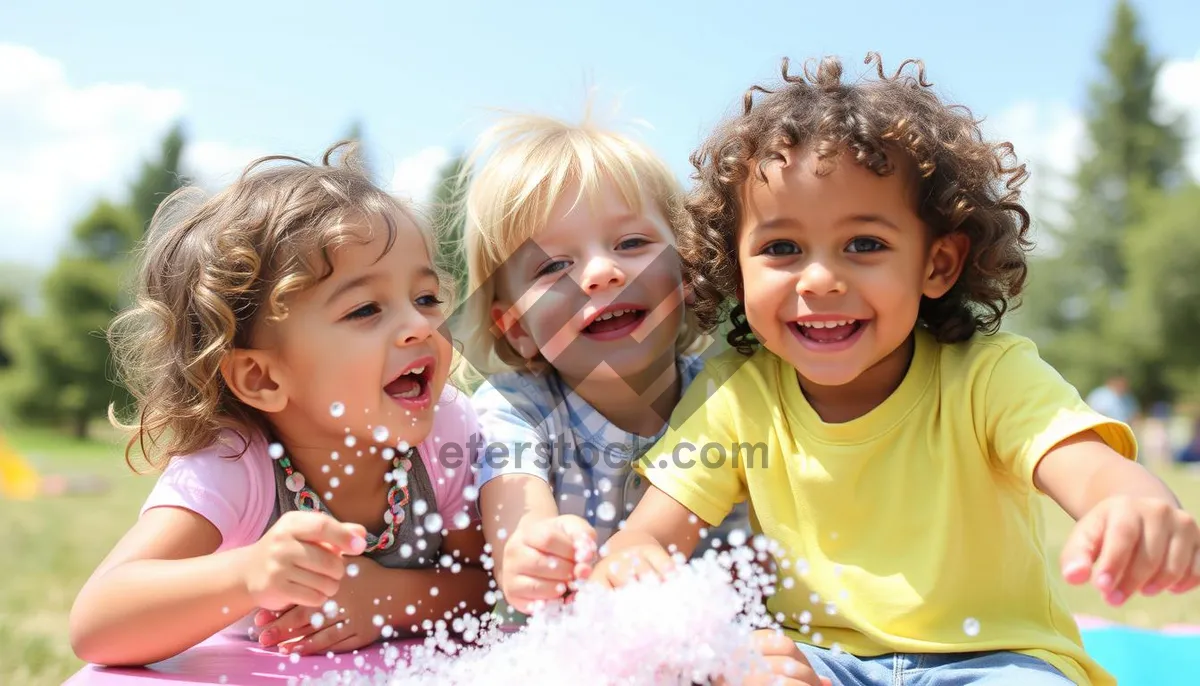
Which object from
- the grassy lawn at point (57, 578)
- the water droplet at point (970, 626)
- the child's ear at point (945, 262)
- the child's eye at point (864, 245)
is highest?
the child's ear at point (945, 262)

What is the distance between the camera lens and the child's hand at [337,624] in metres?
1.93

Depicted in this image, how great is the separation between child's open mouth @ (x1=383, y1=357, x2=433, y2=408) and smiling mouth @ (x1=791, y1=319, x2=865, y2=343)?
769 mm

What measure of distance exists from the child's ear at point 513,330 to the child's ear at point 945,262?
981mm

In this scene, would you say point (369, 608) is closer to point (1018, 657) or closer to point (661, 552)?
point (661, 552)

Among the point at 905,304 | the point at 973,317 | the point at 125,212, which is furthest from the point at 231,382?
the point at 125,212

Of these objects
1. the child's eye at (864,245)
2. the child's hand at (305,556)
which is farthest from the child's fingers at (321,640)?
the child's eye at (864,245)

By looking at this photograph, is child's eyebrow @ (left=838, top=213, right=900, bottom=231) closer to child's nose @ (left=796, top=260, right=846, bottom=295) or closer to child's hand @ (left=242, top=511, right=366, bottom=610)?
child's nose @ (left=796, top=260, right=846, bottom=295)

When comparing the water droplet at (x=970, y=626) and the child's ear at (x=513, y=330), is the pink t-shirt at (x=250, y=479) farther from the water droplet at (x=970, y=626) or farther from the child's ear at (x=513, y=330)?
the water droplet at (x=970, y=626)

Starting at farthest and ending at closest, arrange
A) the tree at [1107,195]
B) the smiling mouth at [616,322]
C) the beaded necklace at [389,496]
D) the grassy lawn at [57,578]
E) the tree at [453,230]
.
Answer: the tree at [1107,195] < the grassy lawn at [57,578] < the tree at [453,230] < the smiling mouth at [616,322] < the beaded necklace at [389,496]

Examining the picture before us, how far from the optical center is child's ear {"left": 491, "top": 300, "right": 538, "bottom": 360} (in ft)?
7.88

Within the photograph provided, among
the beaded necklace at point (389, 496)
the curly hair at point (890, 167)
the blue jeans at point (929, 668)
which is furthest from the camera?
the beaded necklace at point (389, 496)

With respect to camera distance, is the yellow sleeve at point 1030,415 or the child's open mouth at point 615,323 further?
the child's open mouth at point 615,323

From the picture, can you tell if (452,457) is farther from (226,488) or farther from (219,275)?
(219,275)

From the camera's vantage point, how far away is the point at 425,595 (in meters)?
2.06
